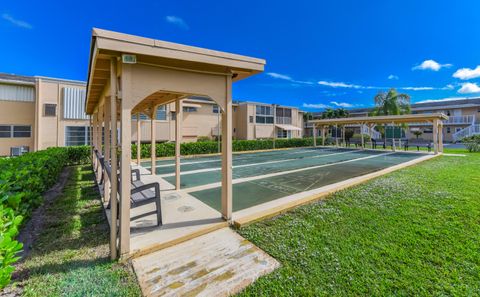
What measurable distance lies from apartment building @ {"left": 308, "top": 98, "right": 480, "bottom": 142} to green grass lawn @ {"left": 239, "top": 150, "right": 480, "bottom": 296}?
3348 centimetres

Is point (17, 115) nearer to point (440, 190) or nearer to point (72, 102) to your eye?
point (72, 102)

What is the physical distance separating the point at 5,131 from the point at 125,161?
18.8 m

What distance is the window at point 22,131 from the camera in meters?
Answer: 15.3

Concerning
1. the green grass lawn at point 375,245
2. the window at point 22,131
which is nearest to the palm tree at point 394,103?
the green grass lawn at point 375,245

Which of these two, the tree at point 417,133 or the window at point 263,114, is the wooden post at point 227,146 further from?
the tree at point 417,133

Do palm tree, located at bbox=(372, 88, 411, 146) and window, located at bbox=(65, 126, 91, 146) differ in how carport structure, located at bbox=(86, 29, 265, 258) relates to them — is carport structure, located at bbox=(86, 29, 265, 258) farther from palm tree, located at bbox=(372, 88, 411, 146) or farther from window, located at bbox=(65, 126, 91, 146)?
palm tree, located at bbox=(372, 88, 411, 146)

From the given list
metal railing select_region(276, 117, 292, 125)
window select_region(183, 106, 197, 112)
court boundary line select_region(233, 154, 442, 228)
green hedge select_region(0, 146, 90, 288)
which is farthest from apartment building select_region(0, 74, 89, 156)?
metal railing select_region(276, 117, 292, 125)

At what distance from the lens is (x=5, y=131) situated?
15.0 meters

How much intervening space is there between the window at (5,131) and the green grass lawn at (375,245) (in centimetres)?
1978

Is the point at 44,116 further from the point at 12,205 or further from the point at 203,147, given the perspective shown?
the point at 12,205

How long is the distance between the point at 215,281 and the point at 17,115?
20190 mm

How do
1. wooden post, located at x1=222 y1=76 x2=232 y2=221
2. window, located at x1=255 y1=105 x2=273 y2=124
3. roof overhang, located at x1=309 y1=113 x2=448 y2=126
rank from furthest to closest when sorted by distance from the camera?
window, located at x1=255 y1=105 x2=273 y2=124 → roof overhang, located at x1=309 y1=113 x2=448 y2=126 → wooden post, located at x1=222 y1=76 x2=232 y2=221

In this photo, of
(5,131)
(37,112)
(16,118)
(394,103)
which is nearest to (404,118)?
(394,103)

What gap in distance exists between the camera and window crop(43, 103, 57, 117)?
15572 millimetres
